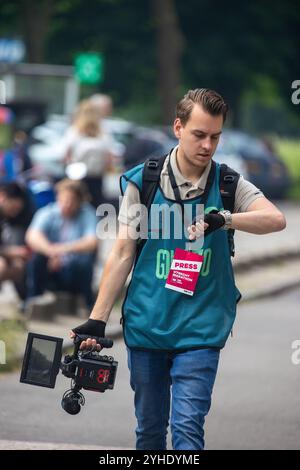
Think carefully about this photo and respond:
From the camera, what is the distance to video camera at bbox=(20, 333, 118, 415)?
582cm

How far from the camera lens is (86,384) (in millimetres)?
5887

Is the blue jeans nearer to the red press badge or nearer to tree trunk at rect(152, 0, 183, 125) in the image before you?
the red press badge

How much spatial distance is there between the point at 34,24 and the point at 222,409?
2977 centimetres

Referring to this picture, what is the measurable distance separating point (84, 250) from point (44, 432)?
474cm

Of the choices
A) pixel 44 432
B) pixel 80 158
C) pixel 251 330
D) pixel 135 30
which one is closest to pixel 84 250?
pixel 251 330

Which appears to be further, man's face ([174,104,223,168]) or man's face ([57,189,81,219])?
man's face ([57,189,81,219])

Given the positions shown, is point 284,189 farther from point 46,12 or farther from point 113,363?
point 113,363

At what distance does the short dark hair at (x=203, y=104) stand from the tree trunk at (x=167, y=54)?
104 ft

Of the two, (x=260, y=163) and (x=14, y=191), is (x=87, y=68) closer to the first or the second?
(x=260, y=163)

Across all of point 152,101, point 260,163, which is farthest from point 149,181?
point 152,101

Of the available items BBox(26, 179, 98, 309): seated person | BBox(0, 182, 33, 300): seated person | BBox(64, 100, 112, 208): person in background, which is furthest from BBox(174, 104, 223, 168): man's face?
BBox(64, 100, 112, 208): person in background

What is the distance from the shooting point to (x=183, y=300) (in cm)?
587

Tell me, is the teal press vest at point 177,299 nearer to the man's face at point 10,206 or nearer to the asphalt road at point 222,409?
the asphalt road at point 222,409

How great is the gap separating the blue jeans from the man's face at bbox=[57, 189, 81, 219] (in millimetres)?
6901
